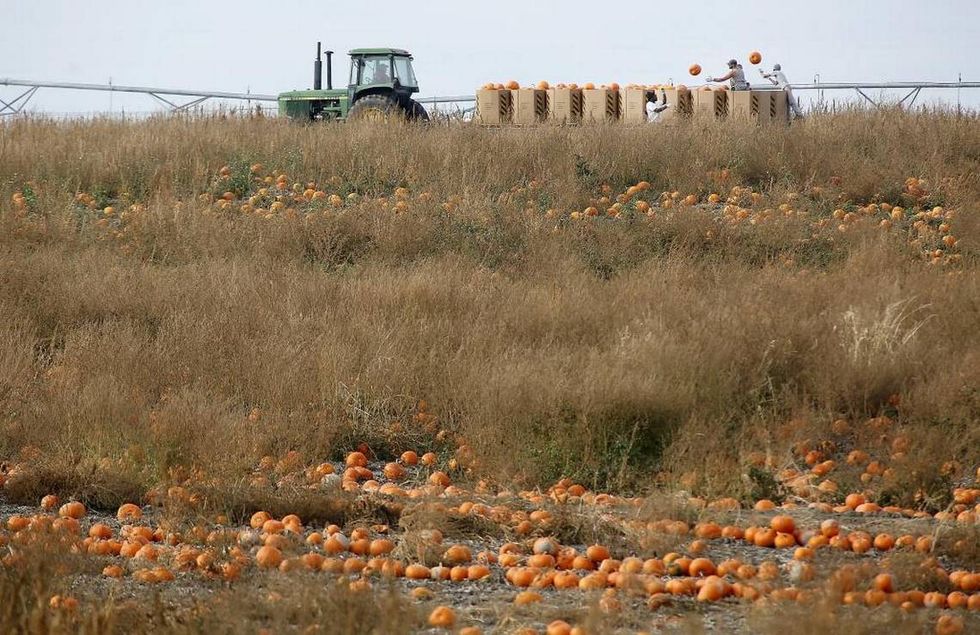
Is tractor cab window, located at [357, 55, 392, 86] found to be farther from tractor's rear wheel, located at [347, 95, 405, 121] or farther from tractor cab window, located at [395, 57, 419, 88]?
tractor's rear wheel, located at [347, 95, 405, 121]

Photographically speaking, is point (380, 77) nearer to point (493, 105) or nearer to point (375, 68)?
point (375, 68)

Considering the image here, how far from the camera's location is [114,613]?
13.1ft

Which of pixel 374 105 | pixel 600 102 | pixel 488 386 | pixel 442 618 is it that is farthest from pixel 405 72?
pixel 442 618

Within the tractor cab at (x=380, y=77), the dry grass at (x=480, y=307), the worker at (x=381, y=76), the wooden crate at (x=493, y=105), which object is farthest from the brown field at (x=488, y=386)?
the worker at (x=381, y=76)

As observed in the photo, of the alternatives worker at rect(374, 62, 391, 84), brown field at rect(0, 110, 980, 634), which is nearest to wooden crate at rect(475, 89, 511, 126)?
worker at rect(374, 62, 391, 84)

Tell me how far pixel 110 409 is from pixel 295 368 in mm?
1302

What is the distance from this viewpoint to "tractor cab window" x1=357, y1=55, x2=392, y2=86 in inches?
890

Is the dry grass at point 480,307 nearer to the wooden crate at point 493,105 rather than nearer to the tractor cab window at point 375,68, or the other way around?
the wooden crate at point 493,105

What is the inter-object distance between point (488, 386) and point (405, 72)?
53.1 feet

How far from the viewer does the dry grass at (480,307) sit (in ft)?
24.5

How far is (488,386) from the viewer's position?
779 cm

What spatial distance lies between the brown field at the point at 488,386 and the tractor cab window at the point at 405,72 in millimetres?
7595

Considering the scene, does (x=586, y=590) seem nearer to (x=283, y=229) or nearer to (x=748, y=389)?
(x=748, y=389)

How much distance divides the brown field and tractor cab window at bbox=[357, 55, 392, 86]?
7.35m
